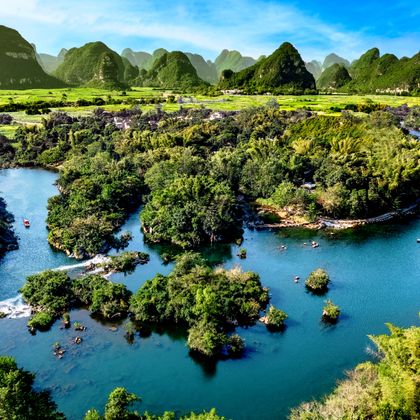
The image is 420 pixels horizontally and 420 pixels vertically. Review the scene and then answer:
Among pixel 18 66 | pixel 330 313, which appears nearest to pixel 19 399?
pixel 330 313

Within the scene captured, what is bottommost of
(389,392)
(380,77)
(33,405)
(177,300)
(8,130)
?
(33,405)

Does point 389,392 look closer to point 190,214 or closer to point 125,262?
point 125,262

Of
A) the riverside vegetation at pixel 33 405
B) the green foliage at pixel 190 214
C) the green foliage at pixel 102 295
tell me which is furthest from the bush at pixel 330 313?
the green foliage at pixel 102 295

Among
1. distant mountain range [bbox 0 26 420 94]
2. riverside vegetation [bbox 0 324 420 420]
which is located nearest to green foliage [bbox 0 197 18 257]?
riverside vegetation [bbox 0 324 420 420]

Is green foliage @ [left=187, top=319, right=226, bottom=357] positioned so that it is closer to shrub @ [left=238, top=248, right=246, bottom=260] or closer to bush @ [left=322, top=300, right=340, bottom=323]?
bush @ [left=322, top=300, right=340, bottom=323]

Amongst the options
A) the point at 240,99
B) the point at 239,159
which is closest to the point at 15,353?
the point at 239,159

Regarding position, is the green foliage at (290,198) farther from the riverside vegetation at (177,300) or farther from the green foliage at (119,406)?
the green foliage at (119,406)
